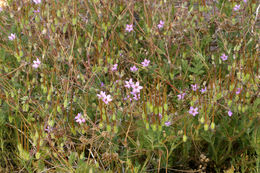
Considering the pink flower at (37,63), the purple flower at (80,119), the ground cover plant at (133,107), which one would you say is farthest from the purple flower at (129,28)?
the purple flower at (80,119)

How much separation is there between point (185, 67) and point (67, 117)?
980mm

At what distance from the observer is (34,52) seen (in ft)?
9.75

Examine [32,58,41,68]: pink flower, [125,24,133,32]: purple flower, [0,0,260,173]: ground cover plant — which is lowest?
[0,0,260,173]: ground cover plant

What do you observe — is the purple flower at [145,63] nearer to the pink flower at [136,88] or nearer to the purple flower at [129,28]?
the purple flower at [129,28]

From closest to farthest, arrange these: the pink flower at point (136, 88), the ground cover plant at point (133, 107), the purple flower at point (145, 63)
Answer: the ground cover plant at point (133, 107), the pink flower at point (136, 88), the purple flower at point (145, 63)

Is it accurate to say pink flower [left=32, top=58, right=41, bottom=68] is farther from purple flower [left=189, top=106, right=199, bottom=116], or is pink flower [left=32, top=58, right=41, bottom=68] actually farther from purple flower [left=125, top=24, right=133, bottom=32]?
purple flower [left=189, top=106, right=199, bottom=116]

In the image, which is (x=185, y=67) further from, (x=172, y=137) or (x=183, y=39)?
(x=172, y=137)

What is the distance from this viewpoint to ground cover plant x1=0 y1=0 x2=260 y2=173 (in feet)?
6.79

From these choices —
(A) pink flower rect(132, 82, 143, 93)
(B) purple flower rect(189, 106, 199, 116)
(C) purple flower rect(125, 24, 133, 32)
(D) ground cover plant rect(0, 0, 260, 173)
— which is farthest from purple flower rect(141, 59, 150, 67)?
(B) purple flower rect(189, 106, 199, 116)

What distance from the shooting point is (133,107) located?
226cm

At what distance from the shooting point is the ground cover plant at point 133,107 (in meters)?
2.07

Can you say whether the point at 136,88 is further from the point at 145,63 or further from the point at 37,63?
the point at 37,63

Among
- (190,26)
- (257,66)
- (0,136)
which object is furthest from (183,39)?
(0,136)

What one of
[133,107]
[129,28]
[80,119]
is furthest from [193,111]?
[129,28]
